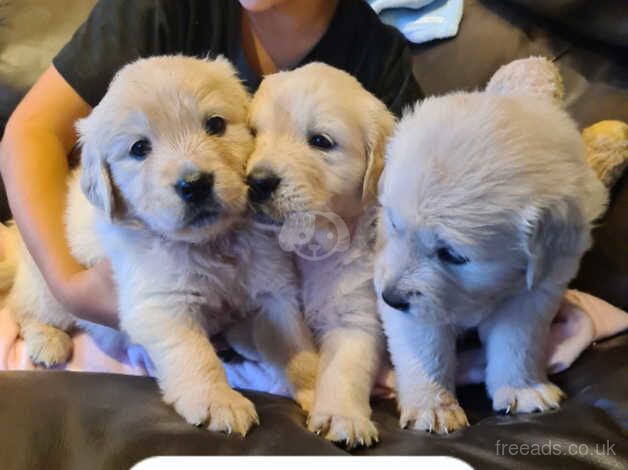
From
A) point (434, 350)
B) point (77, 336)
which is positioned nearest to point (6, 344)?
point (77, 336)

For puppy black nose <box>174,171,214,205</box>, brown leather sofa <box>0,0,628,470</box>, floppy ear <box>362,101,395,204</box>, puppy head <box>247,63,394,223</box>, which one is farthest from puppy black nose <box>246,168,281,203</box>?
brown leather sofa <box>0,0,628,470</box>

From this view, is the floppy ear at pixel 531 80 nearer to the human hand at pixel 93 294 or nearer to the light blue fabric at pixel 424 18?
the light blue fabric at pixel 424 18

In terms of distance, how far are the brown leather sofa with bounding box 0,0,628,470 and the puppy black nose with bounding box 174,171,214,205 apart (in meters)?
0.44

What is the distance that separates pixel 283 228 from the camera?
1685 mm

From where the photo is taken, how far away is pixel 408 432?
1481 millimetres

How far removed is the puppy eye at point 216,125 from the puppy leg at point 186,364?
406 millimetres

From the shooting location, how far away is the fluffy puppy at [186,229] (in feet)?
5.03

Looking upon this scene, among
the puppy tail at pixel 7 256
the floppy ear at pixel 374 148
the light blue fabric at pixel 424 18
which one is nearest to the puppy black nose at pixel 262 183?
the floppy ear at pixel 374 148

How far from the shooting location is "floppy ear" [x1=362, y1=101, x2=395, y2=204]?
5.55 feet

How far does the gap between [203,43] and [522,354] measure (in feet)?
4.29

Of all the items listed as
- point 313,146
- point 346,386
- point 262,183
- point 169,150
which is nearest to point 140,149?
point 169,150

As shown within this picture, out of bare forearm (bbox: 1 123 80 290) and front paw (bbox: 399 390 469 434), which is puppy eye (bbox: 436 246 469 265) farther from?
bare forearm (bbox: 1 123 80 290)

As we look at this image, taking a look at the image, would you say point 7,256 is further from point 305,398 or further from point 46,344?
point 305,398

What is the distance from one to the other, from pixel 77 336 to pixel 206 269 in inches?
27.0
